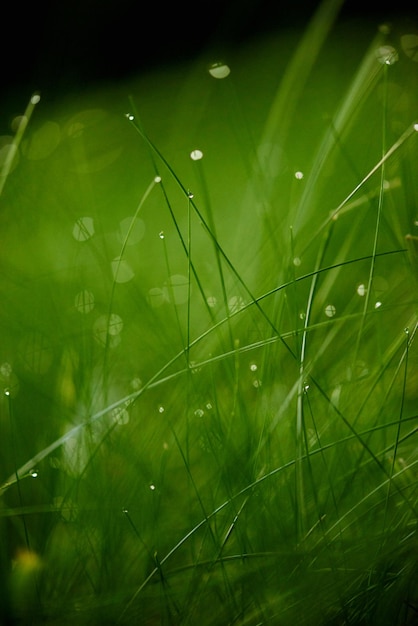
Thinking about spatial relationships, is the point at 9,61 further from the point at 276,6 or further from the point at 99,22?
the point at 276,6

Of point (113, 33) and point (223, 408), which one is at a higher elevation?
point (113, 33)

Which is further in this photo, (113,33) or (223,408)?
(113,33)

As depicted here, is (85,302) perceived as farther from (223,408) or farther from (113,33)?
(113,33)

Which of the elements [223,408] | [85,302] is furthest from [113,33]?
[223,408]

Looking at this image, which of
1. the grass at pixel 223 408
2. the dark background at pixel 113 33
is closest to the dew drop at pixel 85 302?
the grass at pixel 223 408

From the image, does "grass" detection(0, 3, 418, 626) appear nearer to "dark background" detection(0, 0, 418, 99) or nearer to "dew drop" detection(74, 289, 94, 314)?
"dew drop" detection(74, 289, 94, 314)

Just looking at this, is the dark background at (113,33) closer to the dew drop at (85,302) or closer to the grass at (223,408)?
the grass at (223,408)

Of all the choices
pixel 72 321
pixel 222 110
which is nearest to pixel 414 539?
pixel 72 321

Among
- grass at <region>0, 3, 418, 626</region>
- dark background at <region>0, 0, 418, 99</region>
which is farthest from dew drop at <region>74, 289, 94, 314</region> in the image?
dark background at <region>0, 0, 418, 99</region>
